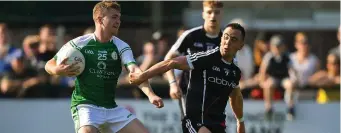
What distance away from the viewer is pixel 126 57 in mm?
8445

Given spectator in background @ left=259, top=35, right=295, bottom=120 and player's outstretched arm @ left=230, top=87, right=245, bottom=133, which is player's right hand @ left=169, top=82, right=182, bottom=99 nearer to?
player's outstretched arm @ left=230, top=87, right=245, bottom=133

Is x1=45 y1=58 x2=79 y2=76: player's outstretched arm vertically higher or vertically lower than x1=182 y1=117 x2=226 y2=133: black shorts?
higher

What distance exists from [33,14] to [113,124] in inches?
264

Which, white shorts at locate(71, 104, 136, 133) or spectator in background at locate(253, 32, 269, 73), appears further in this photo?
spectator in background at locate(253, 32, 269, 73)

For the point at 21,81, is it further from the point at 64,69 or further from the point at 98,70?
the point at 64,69

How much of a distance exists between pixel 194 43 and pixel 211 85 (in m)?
1.72

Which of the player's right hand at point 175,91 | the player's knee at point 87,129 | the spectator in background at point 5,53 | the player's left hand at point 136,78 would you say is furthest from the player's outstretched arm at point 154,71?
the spectator in background at point 5,53

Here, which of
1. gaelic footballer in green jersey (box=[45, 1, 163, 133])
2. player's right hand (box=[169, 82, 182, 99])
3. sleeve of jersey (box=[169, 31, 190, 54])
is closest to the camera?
gaelic footballer in green jersey (box=[45, 1, 163, 133])

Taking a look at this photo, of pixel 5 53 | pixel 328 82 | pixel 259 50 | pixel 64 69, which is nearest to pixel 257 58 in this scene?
pixel 259 50

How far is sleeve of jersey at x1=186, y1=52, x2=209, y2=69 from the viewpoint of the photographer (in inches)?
328

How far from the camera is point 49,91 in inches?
543

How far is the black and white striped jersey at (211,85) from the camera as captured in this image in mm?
8492

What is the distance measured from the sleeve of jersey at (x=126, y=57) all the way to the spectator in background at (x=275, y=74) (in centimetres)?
556

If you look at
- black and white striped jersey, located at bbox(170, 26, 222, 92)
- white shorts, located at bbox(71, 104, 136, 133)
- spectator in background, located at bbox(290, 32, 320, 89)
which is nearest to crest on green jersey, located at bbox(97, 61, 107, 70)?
white shorts, located at bbox(71, 104, 136, 133)
